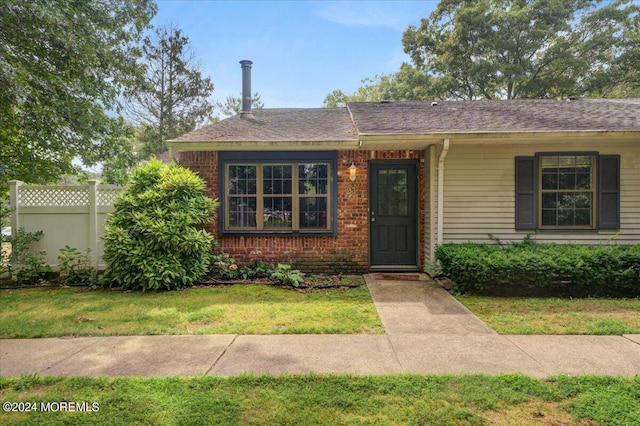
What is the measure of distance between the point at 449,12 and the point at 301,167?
1705 cm

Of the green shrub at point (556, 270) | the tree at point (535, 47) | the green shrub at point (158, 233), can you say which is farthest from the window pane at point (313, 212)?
the tree at point (535, 47)

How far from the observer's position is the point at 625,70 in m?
16.1

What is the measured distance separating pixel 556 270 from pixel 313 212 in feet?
14.2

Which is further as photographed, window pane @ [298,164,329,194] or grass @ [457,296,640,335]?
window pane @ [298,164,329,194]

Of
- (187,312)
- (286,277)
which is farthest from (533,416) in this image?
(286,277)

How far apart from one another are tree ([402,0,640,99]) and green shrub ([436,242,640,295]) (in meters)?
14.9

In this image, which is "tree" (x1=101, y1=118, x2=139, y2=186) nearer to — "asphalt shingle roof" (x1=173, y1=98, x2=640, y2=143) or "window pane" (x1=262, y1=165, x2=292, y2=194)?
"asphalt shingle roof" (x1=173, y1=98, x2=640, y2=143)

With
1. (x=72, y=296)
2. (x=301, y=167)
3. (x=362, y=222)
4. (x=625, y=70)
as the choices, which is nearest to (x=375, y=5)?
(x=301, y=167)

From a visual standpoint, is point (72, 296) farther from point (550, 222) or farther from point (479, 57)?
point (479, 57)

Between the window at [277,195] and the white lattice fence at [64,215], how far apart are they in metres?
2.45

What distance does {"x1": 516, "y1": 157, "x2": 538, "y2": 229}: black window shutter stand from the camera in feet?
21.4

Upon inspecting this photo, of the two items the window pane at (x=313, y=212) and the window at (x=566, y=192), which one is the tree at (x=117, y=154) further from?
the window at (x=566, y=192)

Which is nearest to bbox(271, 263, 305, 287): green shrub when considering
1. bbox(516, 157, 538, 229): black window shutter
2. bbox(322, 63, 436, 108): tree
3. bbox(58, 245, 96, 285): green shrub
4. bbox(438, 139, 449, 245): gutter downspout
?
bbox(438, 139, 449, 245): gutter downspout

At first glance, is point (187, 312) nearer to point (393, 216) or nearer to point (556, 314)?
point (393, 216)
